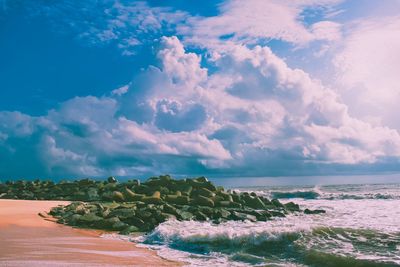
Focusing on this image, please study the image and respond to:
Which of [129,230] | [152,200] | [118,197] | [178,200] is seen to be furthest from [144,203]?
[129,230]

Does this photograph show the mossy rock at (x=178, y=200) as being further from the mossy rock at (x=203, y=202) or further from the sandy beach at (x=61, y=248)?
the sandy beach at (x=61, y=248)

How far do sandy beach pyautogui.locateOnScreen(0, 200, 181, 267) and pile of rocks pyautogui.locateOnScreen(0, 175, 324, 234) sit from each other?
129cm

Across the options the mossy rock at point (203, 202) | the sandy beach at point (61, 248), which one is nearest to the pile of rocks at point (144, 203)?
the mossy rock at point (203, 202)

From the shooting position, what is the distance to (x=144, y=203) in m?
15.8

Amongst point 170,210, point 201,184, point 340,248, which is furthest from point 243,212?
point 340,248

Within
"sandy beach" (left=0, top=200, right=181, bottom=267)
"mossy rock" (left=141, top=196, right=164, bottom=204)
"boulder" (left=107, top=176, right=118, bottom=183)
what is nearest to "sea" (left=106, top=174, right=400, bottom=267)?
"sandy beach" (left=0, top=200, right=181, bottom=267)

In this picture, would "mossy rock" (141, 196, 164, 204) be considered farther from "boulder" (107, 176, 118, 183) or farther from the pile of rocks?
"boulder" (107, 176, 118, 183)

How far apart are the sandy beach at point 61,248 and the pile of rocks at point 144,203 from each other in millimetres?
1287

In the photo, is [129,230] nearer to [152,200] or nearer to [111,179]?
[152,200]

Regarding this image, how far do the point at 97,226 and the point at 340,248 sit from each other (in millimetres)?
6306

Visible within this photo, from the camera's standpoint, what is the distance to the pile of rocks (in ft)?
39.5

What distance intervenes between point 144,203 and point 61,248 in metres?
7.77

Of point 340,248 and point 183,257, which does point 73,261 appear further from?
point 340,248

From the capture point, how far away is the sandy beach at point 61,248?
693 cm
